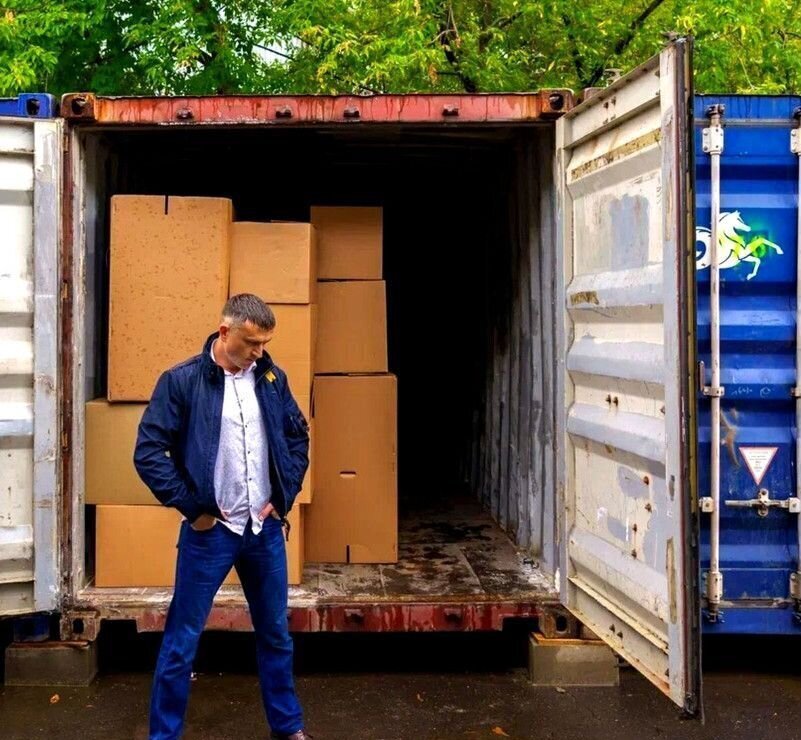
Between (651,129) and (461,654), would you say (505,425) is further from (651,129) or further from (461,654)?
(651,129)

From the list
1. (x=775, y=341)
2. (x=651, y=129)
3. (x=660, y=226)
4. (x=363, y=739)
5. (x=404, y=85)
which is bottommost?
Result: (x=363, y=739)

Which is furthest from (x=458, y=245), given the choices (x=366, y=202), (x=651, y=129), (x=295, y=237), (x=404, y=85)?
(x=651, y=129)

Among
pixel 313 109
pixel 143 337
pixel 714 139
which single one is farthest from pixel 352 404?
pixel 714 139

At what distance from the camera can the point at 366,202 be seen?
7809 mm

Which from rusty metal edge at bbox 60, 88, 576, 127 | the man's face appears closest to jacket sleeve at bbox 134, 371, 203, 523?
the man's face

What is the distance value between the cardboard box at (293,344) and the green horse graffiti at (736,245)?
77.5 inches

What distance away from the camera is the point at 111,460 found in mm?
4711

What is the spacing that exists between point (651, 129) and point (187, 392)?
6.64 feet

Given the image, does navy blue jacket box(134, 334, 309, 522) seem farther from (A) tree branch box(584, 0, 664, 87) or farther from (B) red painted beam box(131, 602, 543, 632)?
(A) tree branch box(584, 0, 664, 87)

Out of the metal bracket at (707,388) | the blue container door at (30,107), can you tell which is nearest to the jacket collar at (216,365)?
the blue container door at (30,107)

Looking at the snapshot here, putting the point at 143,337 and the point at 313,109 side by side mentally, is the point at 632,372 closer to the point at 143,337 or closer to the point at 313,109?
the point at 313,109

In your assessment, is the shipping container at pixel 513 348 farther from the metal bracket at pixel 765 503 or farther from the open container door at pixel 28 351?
the metal bracket at pixel 765 503

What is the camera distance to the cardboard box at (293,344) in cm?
485

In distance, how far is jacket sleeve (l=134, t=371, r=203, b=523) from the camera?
11.2 feet
